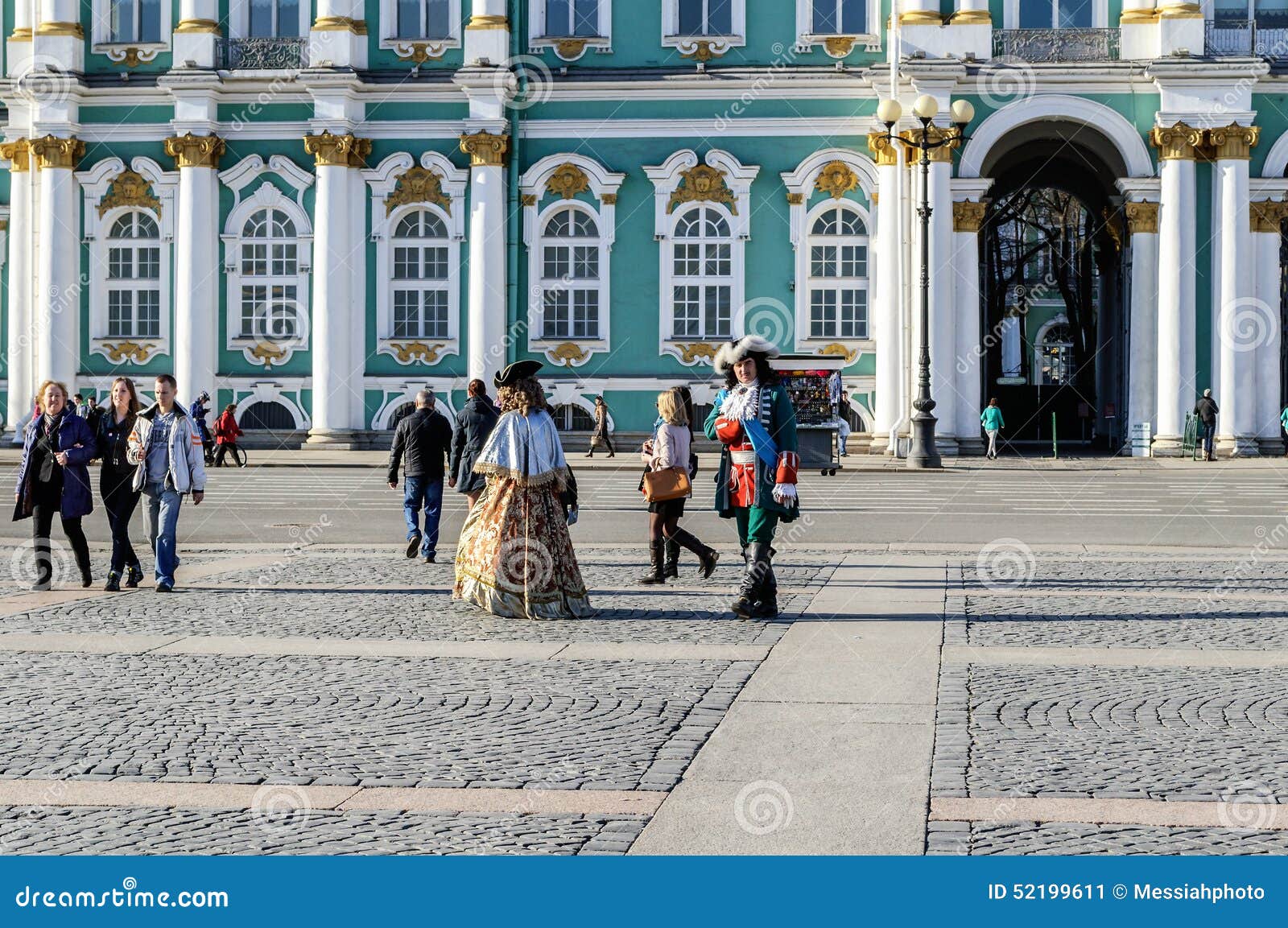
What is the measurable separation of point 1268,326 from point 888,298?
8198mm

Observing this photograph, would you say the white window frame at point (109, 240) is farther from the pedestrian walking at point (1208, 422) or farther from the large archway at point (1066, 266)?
the pedestrian walking at point (1208, 422)

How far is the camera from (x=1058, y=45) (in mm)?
39281

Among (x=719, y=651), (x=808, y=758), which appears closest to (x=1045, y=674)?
(x=719, y=651)

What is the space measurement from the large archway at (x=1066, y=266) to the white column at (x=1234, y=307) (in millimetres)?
2150

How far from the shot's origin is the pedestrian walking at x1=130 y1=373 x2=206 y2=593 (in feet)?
48.3

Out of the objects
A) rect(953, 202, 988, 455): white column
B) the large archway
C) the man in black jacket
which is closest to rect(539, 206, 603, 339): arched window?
rect(953, 202, 988, 455): white column

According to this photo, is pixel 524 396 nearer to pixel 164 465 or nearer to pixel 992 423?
pixel 164 465

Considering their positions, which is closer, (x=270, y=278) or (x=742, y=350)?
(x=742, y=350)

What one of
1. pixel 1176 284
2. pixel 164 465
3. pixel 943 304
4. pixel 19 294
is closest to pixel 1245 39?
pixel 1176 284

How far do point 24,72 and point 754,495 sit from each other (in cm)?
3534

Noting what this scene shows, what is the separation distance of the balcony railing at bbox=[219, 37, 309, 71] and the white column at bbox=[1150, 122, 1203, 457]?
19.4m

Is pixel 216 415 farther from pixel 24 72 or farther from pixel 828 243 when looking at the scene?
pixel 828 243

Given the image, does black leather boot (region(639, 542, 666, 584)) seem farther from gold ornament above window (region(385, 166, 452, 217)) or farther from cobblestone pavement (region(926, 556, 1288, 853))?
gold ornament above window (region(385, 166, 452, 217))
